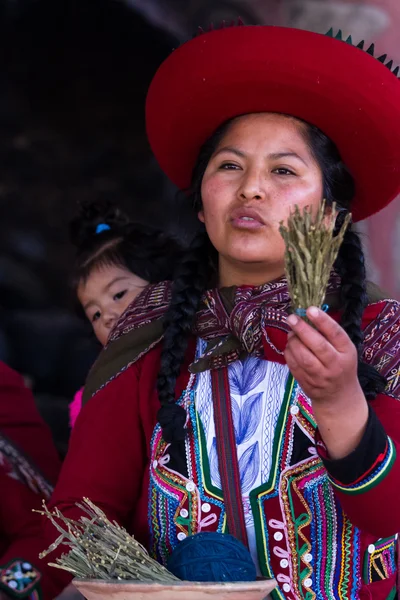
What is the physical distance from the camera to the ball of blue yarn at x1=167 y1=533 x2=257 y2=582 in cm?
165

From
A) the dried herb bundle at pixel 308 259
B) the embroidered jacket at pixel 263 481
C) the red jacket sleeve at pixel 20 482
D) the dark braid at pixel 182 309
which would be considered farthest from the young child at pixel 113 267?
the dried herb bundle at pixel 308 259

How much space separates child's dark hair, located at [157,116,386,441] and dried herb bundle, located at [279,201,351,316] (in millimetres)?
396

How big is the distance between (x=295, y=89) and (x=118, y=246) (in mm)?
1340

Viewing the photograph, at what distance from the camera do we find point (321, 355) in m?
1.48

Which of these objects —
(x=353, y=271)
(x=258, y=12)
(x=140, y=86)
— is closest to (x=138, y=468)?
(x=353, y=271)

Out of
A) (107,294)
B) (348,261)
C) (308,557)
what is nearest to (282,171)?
(348,261)

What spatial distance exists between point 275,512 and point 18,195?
2.61 m

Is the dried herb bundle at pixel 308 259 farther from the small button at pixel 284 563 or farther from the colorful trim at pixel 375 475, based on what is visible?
the small button at pixel 284 563

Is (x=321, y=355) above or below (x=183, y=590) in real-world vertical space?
above

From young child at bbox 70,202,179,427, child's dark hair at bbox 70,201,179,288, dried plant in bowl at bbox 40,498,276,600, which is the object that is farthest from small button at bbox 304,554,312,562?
child's dark hair at bbox 70,201,179,288

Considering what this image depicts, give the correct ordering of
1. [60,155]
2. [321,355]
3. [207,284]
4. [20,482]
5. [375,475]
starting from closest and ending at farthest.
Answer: [321,355] < [375,475] < [207,284] < [20,482] < [60,155]

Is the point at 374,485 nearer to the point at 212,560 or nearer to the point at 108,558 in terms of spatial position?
the point at 212,560

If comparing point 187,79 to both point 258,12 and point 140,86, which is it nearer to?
point 258,12

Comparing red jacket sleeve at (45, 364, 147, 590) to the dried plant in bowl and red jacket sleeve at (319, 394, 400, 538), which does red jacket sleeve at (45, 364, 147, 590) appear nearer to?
the dried plant in bowl
